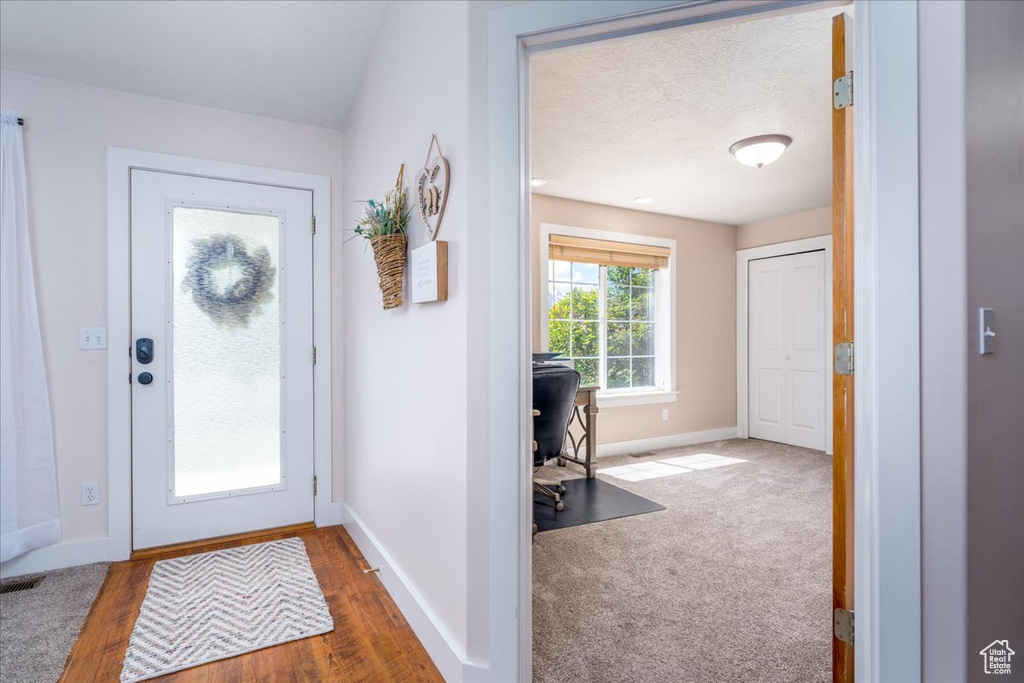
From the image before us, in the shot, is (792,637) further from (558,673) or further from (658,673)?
(558,673)

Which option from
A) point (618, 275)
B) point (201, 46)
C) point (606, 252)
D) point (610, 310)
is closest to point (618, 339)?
point (610, 310)

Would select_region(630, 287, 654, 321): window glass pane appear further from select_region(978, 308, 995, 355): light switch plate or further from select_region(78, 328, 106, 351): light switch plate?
select_region(78, 328, 106, 351): light switch plate

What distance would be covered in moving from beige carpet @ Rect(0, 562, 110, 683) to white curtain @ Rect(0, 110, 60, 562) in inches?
10.4

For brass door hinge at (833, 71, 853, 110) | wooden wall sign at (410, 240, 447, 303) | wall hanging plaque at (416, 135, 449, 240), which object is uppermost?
brass door hinge at (833, 71, 853, 110)

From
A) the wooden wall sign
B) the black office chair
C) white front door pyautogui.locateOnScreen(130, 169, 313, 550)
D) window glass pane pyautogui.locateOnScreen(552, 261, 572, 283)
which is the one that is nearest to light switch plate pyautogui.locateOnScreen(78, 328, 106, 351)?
white front door pyautogui.locateOnScreen(130, 169, 313, 550)

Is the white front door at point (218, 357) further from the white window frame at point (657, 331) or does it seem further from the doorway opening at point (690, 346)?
the white window frame at point (657, 331)

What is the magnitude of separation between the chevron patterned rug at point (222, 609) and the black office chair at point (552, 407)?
1.49m

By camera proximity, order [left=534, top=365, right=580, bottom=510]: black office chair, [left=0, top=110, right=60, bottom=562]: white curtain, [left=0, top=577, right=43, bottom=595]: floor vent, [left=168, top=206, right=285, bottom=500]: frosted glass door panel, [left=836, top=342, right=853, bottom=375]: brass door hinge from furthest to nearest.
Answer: [left=534, top=365, right=580, bottom=510]: black office chair < [left=168, top=206, right=285, bottom=500]: frosted glass door panel < [left=0, top=110, right=60, bottom=562]: white curtain < [left=0, top=577, right=43, bottom=595]: floor vent < [left=836, top=342, right=853, bottom=375]: brass door hinge

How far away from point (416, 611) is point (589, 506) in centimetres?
174

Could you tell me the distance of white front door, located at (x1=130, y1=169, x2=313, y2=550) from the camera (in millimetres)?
2656

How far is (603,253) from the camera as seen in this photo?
4.74 meters

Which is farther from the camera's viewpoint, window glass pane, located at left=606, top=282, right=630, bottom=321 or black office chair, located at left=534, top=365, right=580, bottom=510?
window glass pane, located at left=606, top=282, right=630, bottom=321

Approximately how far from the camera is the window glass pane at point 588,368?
4.69m

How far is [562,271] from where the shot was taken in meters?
4.58
